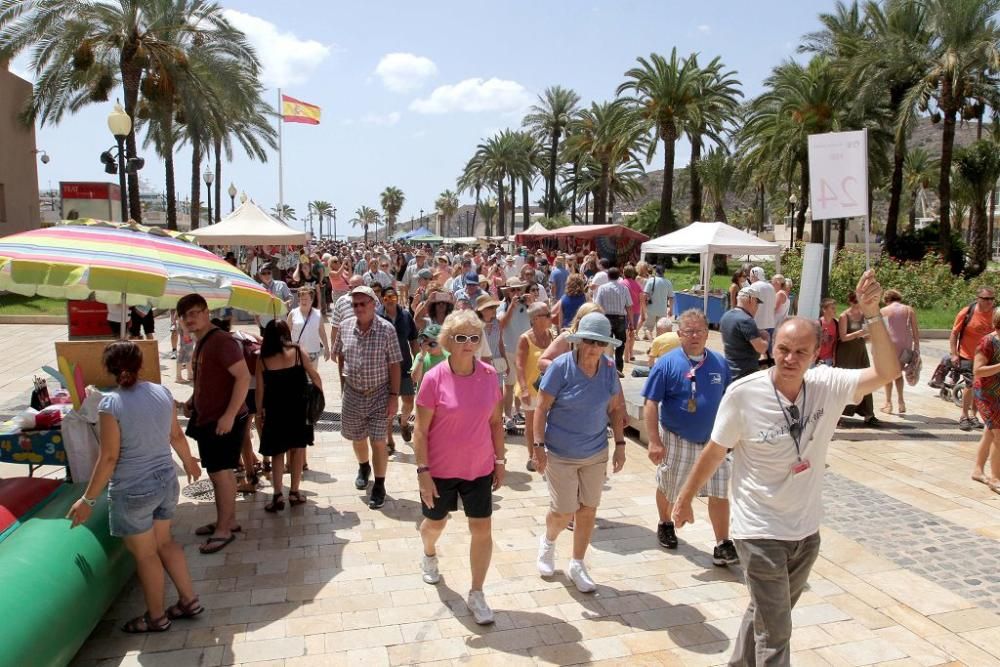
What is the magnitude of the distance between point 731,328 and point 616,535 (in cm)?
194

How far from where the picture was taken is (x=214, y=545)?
474 cm

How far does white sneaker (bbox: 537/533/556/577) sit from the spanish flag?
1233 inches

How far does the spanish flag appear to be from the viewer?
3234cm

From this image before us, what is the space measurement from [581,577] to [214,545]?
2.40 m

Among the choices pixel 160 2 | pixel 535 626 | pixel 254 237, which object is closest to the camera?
pixel 535 626

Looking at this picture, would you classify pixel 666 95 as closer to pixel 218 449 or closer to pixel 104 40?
pixel 104 40

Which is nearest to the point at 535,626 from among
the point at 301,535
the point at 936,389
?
the point at 301,535

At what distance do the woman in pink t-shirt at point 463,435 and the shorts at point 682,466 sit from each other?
49.9 inches

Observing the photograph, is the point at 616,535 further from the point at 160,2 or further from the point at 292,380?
the point at 160,2

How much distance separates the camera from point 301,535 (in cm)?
505

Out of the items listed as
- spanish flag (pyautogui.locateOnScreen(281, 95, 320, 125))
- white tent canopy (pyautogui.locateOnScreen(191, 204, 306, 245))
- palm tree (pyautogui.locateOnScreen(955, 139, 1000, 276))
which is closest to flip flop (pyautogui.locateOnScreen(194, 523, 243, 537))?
white tent canopy (pyautogui.locateOnScreen(191, 204, 306, 245))

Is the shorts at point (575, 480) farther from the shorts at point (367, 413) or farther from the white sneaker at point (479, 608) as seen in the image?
the shorts at point (367, 413)

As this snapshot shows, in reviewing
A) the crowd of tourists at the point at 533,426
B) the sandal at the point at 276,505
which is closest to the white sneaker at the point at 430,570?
the crowd of tourists at the point at 533,426

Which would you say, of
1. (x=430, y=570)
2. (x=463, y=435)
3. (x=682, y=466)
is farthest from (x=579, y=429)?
(x=430, y=570)
